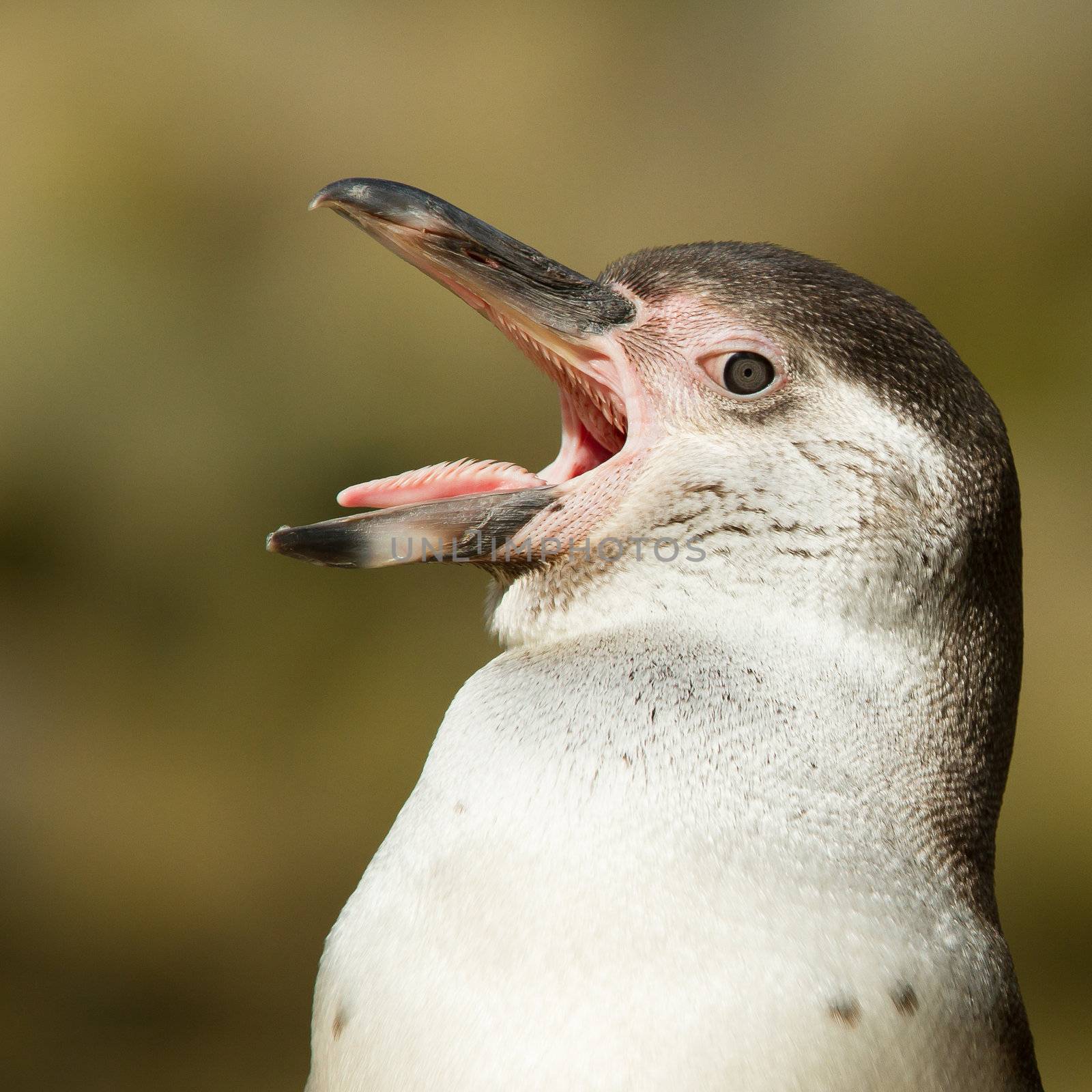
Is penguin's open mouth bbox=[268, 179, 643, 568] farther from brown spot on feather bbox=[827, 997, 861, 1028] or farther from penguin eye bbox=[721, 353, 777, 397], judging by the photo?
brown spot on feather bbox=[827, 997, 861, 1028]

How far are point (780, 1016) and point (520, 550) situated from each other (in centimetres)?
44

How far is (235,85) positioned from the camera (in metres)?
3.43

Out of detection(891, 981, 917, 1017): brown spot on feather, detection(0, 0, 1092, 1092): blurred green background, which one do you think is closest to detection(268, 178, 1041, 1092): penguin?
detection(891, 981, 917, 1017): brown spot on feather

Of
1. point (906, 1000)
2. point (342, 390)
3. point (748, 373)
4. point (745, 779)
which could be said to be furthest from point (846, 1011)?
point (342, 390)

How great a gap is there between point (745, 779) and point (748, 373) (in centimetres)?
36

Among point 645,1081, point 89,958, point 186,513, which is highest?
point 186,513

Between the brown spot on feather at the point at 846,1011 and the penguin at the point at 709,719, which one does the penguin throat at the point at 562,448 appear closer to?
the penguin at the point at 709,719

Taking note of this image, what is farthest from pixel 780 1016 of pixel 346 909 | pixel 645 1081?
pixel 346 909

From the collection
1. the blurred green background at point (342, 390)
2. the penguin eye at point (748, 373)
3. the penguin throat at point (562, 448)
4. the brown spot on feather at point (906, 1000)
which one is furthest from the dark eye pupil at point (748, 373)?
the blurred green background at point (342, 390)

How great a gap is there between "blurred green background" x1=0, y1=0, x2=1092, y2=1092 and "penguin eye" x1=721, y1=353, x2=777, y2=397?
6.90 ft

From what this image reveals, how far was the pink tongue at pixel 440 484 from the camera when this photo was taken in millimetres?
1147

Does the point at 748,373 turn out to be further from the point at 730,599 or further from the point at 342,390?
the point at 342,390

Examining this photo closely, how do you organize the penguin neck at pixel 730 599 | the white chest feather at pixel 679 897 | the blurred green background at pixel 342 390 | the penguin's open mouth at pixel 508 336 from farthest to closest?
the blurred green background at pixel 342 390 → the penguin's open mouth at pixel 508 336 → the penguin neck at pixel 730 599 → the white chest feather at pixel 679 897

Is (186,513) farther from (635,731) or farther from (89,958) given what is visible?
(635,731)
